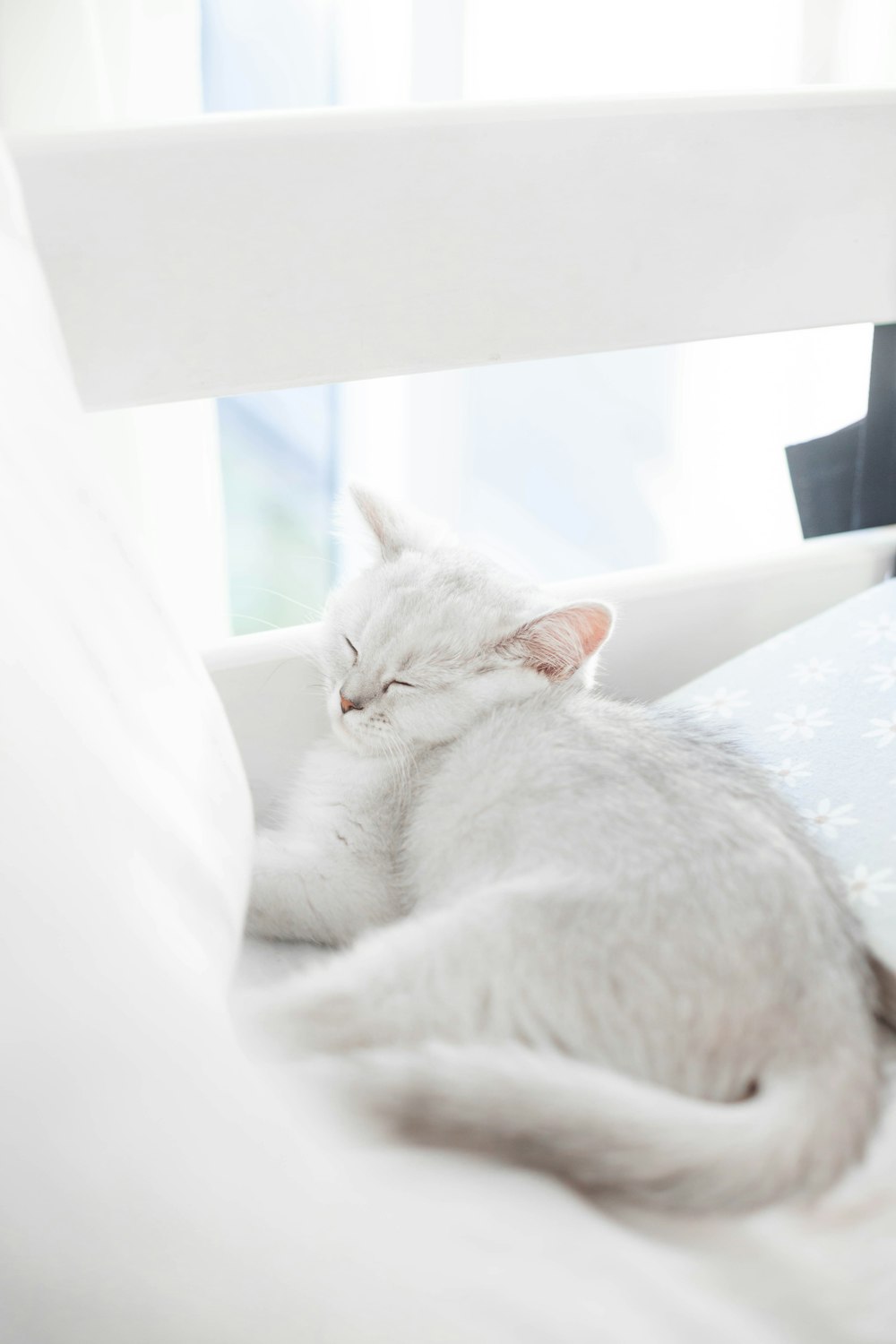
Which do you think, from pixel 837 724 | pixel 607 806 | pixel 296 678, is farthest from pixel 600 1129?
pixel 296 678

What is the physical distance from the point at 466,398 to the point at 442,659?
3.17 ft

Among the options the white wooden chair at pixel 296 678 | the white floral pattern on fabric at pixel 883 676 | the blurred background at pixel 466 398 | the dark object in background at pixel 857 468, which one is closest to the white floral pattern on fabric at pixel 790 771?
the white floral pattern on fabric at pixel 883 676

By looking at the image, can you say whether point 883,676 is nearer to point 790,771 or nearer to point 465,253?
point 790,771

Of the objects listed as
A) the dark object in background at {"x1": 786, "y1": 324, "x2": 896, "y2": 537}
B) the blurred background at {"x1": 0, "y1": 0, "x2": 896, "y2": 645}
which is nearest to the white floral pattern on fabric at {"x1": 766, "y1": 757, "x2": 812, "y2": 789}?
the blurred background at {"x1": 0, "y1": 0, "x2": 896, "y2": 645}

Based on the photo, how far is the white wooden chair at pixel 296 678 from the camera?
0.40 m

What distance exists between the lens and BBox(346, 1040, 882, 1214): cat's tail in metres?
0.55

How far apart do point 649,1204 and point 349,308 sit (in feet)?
2.87

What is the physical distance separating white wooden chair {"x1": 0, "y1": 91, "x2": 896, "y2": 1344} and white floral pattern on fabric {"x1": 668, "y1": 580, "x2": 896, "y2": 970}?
0.20 meters

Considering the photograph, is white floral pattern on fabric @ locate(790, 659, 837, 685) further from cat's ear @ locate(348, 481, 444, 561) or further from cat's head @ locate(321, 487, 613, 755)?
cat's ear @ locate(348, 481, 444, 561)

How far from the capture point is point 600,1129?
0.55m

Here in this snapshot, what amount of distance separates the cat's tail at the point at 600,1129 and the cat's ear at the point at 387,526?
1.99 ft

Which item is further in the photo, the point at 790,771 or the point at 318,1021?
the point at 790,771

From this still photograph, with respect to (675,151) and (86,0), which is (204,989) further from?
(86,0)

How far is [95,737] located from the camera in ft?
1.69
